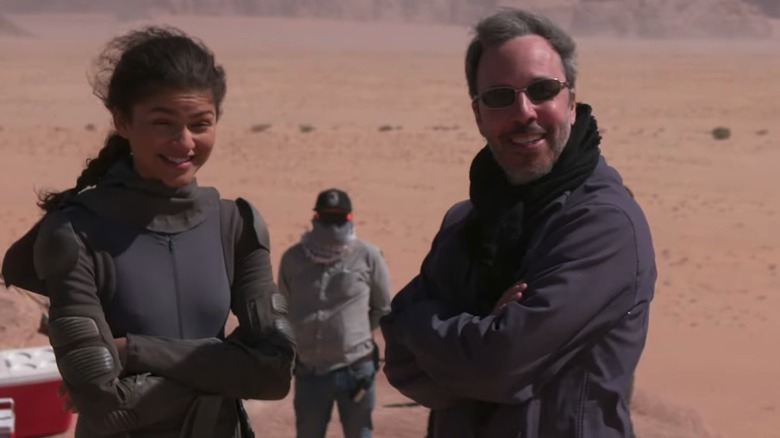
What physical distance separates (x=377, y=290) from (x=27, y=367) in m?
1.67

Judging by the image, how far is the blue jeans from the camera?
5719 mm

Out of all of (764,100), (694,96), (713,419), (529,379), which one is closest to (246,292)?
(529,379)

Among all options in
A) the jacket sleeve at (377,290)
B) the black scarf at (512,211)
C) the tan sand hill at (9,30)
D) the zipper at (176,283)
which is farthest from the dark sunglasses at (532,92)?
the tan sand hill at (9,30)

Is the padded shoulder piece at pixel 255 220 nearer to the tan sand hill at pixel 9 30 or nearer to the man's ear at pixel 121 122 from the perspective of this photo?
the man's ear at pixel 121 122

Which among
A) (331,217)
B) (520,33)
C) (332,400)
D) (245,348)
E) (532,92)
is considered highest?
(520,33)

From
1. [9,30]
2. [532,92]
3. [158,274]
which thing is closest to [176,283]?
[158,274]

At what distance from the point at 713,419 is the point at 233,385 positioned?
279 inches

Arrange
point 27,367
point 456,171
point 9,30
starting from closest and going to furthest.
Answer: point 27,367, point 456,171, point 9,30

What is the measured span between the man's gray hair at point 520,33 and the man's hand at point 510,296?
435 millimetres

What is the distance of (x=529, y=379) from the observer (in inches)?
96.2

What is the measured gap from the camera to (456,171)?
2280 centimetres

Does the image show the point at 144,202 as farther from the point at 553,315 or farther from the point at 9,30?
the point at 9,30

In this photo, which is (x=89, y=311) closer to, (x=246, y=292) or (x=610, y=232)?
(x=246, y=292)

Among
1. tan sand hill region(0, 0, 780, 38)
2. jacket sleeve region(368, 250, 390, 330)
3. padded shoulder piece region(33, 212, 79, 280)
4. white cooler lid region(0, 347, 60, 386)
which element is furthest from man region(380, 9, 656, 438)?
tan sand hill region(0, 0, 780, 38)
